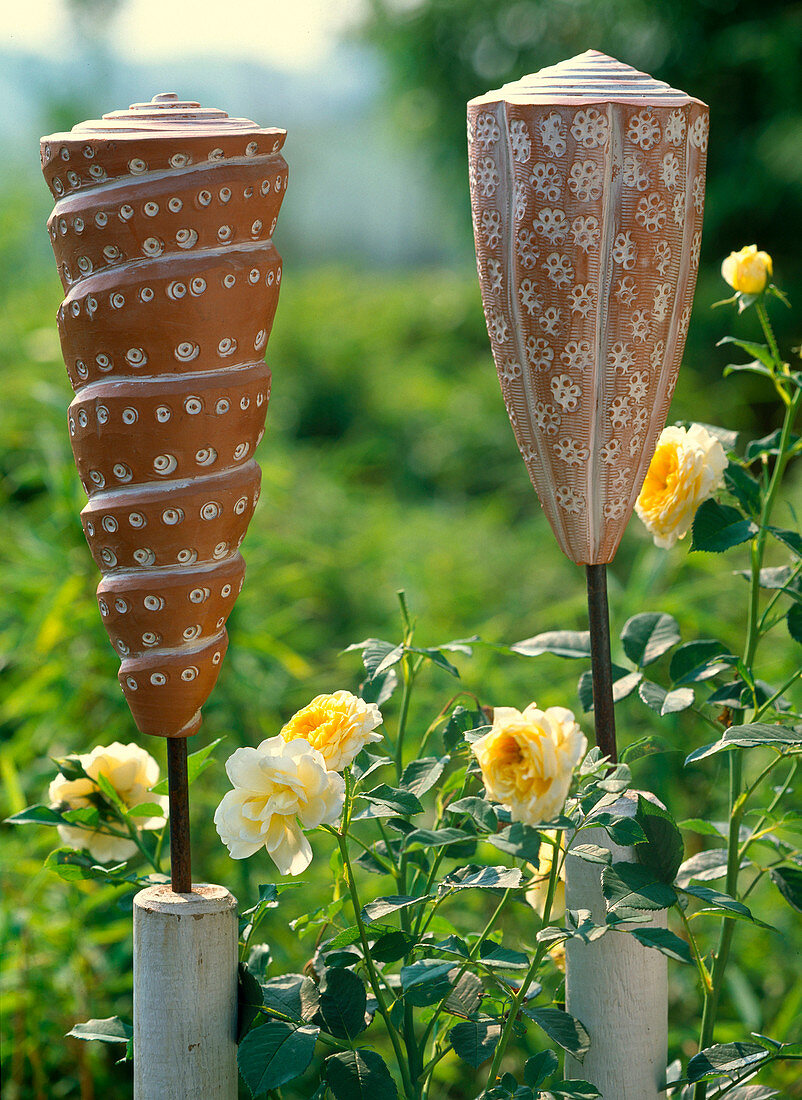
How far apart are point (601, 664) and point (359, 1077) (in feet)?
0.80

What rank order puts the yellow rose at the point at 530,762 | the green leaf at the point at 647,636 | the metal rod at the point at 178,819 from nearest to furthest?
the yellow rose at the point at 530,762
the metal rod at the point at 178,819
the green leaf at the point at 647,636

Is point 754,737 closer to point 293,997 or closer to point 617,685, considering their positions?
Result: point 617,685

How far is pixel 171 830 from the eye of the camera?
1.72ft

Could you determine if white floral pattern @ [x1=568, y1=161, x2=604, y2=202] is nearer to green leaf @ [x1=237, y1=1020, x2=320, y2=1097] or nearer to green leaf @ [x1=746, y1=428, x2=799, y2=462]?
green leaf @ [x1=746, y1=428, x2=799, y2=462]

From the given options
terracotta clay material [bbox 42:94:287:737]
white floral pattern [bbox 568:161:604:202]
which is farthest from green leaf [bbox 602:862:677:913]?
white floral pattern [bbox 568:161:604:202]

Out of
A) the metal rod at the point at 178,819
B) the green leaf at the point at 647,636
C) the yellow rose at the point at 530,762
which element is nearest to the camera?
the yellow rose at the point at 530,762

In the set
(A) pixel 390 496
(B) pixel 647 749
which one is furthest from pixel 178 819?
(A) pixel 390 496

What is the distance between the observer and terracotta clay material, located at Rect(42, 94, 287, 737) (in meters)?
0.46

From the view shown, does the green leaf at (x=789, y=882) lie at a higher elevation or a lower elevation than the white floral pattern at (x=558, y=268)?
lower

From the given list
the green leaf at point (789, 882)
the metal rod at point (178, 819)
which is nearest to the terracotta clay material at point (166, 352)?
the metal rod at point (178, 819)

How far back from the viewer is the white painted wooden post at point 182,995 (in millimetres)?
500

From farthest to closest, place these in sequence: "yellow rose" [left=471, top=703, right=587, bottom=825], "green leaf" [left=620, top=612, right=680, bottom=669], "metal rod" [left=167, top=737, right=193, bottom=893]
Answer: "green leaf" [left=620, top=612, right=680, bottom=669] → "metal rod" [left=167, top=737, right=193, bottom=893] → "yellow rose" [left=471, top=703, right=587, bottom=825]

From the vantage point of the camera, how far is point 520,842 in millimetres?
421

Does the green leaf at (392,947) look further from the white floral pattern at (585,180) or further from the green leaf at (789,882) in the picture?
the white floral pattern at (585,180)
